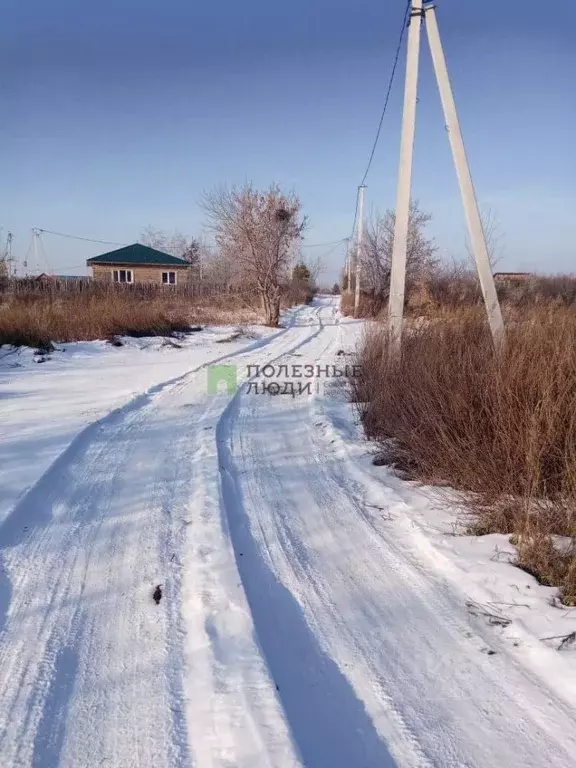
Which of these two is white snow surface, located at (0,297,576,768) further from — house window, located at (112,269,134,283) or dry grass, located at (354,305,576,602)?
house window, located at (112,269,134,283)

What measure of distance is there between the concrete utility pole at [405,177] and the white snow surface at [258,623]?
2879 mm

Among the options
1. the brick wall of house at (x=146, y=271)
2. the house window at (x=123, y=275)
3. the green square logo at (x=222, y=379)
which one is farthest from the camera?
the house window at (x=123, y=275)

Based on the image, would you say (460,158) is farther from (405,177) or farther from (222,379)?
(222,379)

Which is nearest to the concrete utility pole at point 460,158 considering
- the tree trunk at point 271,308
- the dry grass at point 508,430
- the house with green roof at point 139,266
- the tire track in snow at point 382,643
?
the dry grass at point 508,430

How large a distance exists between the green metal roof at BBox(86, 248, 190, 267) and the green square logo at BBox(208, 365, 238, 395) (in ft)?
109

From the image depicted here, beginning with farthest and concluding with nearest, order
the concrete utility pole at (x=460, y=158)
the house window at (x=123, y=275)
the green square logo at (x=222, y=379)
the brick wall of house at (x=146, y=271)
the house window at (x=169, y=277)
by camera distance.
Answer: the house window at (x=169, y=277) → the house window at (x=123, y=275) → the brick wall of house at (x=146, y=271) → the green square logo at (x=222, y=379) → the concrete utility pole at (x=460, y=158)

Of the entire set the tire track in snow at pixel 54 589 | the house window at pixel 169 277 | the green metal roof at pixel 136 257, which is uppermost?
the green metal roof at pixel 136 257

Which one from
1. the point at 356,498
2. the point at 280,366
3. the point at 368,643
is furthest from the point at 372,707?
the point at 280,366

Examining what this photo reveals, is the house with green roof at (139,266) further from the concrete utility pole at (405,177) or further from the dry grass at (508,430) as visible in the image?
the dry grass at (508,430)

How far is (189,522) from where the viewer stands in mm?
3275

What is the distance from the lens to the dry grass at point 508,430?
2.87 metres

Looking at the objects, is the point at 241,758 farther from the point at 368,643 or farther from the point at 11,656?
the point at 11,656

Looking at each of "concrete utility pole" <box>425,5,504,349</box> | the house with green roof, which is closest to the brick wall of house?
the house with green roof

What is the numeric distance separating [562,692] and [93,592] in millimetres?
2299
